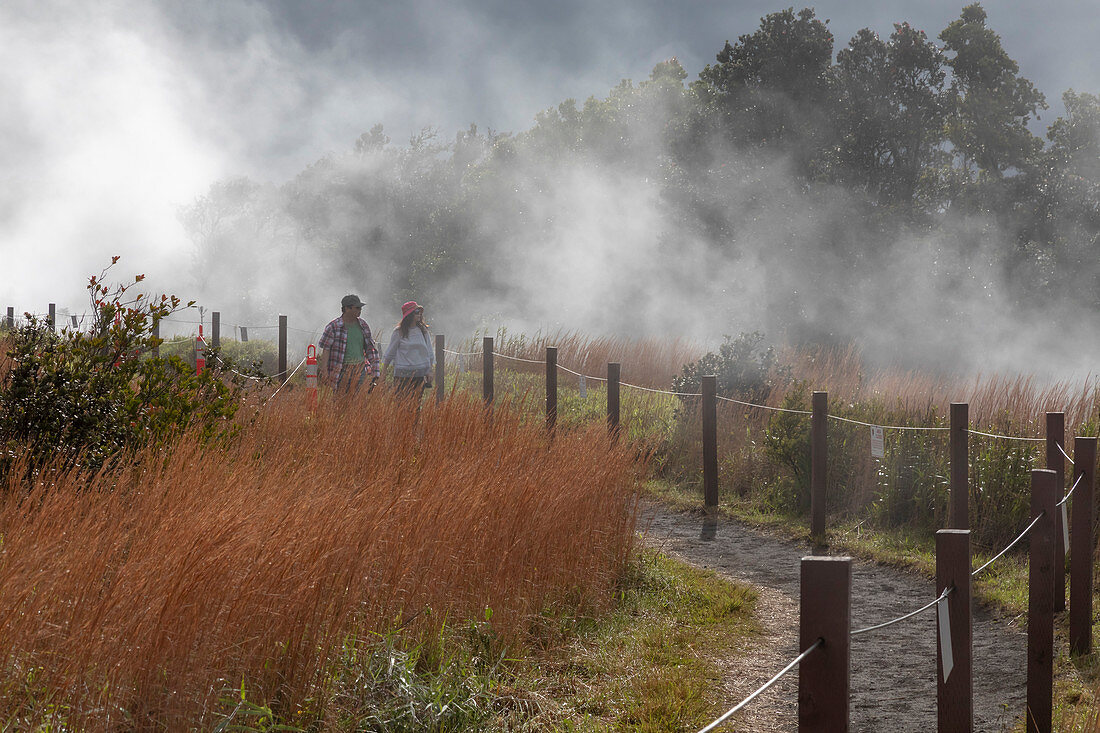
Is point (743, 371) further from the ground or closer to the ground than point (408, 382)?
further from the ground

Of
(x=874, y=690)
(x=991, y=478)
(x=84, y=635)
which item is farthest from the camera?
(x=991, y=478)

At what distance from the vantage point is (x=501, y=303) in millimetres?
37250

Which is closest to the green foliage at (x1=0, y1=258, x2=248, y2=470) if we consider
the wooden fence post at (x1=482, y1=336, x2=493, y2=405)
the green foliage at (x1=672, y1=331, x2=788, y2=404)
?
the green foliage at (x1=672, y1=331, x2=788, y2=404)

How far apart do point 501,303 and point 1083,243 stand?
21.0m

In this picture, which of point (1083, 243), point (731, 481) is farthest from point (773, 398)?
point (1083, 243)

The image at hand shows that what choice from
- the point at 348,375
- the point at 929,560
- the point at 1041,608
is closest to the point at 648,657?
the point at 1041,608

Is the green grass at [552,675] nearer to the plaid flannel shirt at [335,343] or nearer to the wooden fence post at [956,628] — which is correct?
the wooden fence post at [956,628]

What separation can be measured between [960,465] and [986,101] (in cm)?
1676

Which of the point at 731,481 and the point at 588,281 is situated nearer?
the point at 731,481

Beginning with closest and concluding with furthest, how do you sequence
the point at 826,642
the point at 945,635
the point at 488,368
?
the point at 826,642 < the point at 945,635 < the point at 488,368

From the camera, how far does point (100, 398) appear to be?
241 inches

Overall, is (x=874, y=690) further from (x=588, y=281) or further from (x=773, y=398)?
(x=588, y=281)

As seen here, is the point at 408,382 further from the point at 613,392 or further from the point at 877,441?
the point at 877,441

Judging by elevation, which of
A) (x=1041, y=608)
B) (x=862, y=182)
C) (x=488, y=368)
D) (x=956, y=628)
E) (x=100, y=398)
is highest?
(x=862, y=182)
